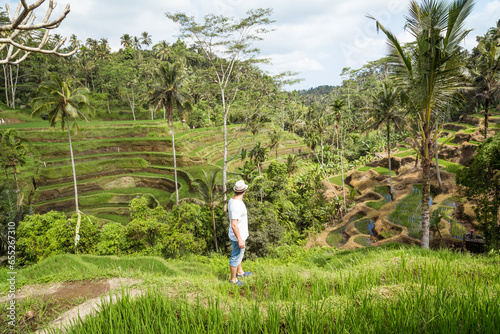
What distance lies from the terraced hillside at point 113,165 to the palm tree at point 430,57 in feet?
41.5

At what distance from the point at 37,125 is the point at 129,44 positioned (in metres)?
38.7

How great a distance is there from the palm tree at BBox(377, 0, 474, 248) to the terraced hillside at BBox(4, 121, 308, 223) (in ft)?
41.5

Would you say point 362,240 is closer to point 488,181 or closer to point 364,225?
point 364,225

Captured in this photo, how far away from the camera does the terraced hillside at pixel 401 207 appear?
1356 centimetres

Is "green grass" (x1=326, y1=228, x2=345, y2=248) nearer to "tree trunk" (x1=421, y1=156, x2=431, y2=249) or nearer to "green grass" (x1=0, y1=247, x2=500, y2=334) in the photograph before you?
"tree trunk" (x1=421, y1=156, x2=431, y2=249)

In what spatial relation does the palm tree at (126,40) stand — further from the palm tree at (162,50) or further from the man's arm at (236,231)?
the man's arm at (236,231)

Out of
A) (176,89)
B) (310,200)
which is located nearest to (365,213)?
(310,200)

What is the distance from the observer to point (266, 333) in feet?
7.06

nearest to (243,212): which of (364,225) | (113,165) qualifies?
(364,225)

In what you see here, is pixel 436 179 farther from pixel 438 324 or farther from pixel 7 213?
pixel 7 213

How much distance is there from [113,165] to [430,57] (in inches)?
1068

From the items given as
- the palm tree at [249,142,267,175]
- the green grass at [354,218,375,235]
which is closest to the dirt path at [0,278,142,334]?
the green grass at [354,218,375,235]

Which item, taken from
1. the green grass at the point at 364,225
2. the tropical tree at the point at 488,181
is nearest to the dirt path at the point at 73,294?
the tropical tree at the point at 488,181

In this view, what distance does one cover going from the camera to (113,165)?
26.6m
